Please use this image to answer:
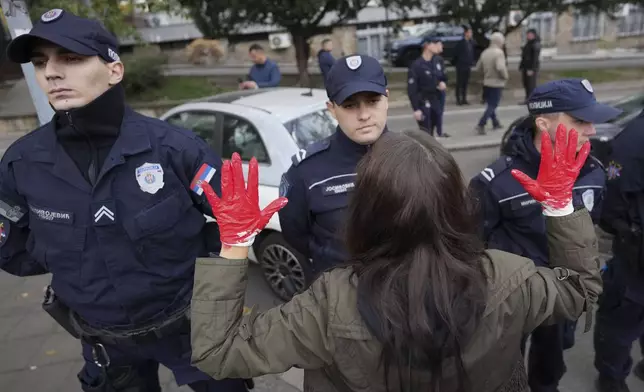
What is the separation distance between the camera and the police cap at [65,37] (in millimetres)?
1807

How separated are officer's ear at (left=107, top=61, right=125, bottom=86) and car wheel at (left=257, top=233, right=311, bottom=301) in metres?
2.17

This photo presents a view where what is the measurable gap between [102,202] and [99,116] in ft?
1.09

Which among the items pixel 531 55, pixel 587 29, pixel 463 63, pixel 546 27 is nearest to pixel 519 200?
pixel 531 55

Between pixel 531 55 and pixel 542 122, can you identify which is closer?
pixel 542 122

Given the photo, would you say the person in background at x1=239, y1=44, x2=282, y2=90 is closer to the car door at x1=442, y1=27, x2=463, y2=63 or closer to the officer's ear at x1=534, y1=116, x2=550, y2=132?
the officer's ear at x1=534, y1=116, x2=550, y2=132

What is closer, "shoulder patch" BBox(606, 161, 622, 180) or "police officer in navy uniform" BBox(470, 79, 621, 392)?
"police officer in navy uniform" BBox(470, 79, 621, 392)

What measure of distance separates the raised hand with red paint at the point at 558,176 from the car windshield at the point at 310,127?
2.75 meters

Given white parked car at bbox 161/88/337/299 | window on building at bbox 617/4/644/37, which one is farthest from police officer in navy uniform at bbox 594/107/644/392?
window on building at bbox 617/4/644/37

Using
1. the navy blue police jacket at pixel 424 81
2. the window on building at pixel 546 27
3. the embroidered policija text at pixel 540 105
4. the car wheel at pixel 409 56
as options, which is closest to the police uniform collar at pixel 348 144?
the embroidered policija text at pixel 540 105

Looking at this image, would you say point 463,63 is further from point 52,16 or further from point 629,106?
point 52,16

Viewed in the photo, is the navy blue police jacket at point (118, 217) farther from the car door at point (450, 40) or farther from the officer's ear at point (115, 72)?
the car door at point (450, 40)

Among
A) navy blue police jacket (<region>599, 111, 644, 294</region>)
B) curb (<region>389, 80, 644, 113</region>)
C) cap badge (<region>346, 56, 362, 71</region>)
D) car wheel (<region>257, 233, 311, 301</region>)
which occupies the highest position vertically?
cap badge (<region>346, 56, 362, 71</region>)

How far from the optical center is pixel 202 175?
2045 millimetres

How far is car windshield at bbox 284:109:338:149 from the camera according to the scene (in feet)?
13.5
